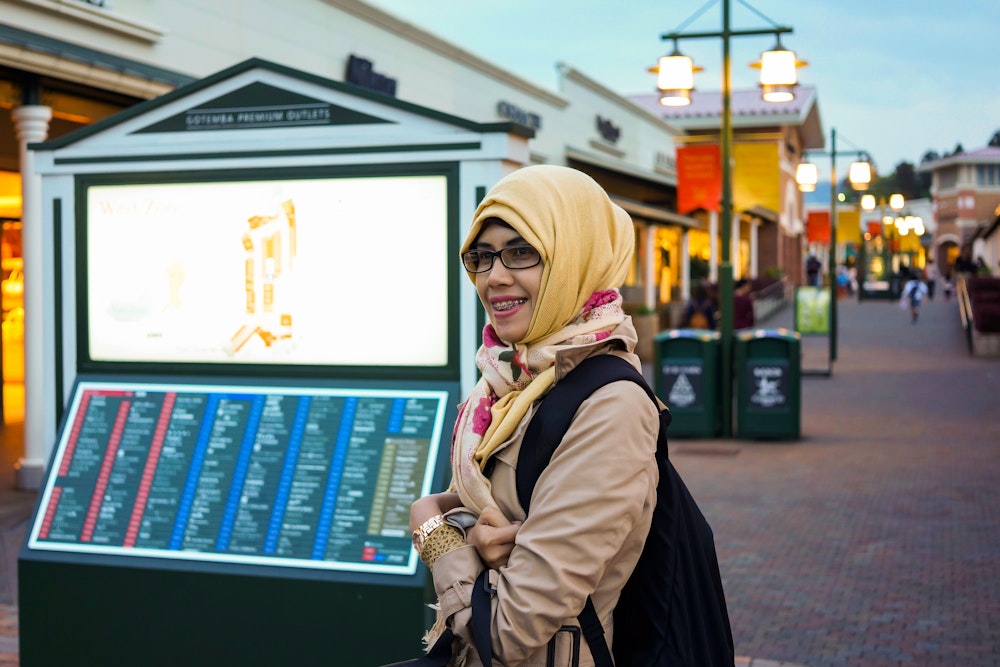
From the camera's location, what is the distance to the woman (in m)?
2.26

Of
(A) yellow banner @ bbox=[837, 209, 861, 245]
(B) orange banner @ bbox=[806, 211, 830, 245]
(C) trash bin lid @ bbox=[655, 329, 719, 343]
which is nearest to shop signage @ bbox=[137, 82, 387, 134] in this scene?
(C) trash bin lid @ bbox=[655, 329, 719, 343]

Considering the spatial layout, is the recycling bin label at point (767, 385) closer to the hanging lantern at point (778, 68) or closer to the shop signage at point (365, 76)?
the hanging lantern at point (778, 68)

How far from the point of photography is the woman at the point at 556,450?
226cm

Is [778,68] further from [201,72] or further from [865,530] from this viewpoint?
[865,530]

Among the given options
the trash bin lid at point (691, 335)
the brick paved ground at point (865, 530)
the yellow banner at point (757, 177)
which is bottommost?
the brick paved ground at point (865, 530)

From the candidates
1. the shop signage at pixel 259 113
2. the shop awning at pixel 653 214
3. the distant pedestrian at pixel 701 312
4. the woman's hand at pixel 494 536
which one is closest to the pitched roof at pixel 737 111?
the shop awning at pixel 653 214

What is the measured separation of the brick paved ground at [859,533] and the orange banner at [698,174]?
3831 mm

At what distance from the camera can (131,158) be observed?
4.89 metres

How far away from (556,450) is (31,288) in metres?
9.81

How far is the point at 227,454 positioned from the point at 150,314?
29.7 inches

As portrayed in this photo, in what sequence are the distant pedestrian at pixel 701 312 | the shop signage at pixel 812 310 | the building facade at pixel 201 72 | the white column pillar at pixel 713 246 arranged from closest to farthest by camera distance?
the building facade at pixel 201 72
the distant pedestrian at pixel 701 312
the shop signage at pixel 812 310
the white column pillar at pixel 713 246

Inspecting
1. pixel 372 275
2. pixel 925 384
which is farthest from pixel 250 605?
pixel 925 384

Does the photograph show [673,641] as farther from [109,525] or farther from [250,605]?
[109,525]

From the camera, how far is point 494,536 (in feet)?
7.78
